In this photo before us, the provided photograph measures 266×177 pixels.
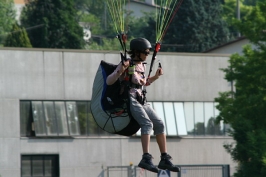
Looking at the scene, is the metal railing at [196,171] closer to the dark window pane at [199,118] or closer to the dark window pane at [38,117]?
the dark window pane at [38,117]

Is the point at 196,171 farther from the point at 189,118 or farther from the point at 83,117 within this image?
the point at 189,118

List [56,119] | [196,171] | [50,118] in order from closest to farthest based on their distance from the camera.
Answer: [196,171] → [50,118] → [56,119]

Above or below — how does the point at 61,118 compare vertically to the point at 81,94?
below

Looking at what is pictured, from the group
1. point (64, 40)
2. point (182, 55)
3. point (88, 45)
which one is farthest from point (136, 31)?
point (182, 55)

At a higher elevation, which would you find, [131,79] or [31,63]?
[31,63]

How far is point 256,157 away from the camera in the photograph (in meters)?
30.5

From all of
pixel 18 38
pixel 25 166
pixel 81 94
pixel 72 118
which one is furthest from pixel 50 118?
pixel 18 38

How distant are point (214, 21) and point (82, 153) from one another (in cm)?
4684

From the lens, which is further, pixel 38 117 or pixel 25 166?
pixel 38 117

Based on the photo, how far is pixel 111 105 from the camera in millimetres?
13133

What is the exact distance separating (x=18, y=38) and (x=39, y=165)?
28.9 m

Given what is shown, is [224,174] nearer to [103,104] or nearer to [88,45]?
[103,104]

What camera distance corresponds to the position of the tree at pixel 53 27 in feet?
229

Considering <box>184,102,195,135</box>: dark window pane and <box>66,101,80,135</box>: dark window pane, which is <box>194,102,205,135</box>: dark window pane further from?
<box>66,101,80,135</box>: dark window pane
